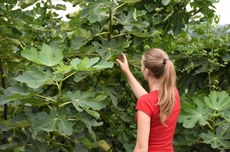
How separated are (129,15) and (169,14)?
56 cm

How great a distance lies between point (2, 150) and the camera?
3.34m

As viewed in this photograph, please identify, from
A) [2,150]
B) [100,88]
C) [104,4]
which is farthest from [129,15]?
[2,150]

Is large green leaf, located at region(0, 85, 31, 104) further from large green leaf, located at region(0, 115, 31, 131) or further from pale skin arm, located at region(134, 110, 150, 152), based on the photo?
pale skin arm, located at region(134, 110, 150, 152)

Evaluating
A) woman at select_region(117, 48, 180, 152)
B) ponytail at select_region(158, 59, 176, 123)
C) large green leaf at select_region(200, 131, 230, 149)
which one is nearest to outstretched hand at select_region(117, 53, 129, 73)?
woman at select_region(117, 48, 180, 152)

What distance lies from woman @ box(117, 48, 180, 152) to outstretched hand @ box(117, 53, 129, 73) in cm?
16

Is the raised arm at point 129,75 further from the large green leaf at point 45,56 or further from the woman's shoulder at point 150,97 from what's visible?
the large green leaf at point 45,56

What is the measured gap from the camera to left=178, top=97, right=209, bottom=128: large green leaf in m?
3.47

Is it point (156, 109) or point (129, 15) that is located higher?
point (129, 15)

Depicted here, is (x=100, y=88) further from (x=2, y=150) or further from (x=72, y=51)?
(x=2, y=150)

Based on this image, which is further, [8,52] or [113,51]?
[8,52]

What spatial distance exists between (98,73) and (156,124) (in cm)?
56

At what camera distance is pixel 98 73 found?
11.2ft

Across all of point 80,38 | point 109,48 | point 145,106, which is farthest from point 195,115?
point 80,38

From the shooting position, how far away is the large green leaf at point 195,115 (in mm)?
3469
